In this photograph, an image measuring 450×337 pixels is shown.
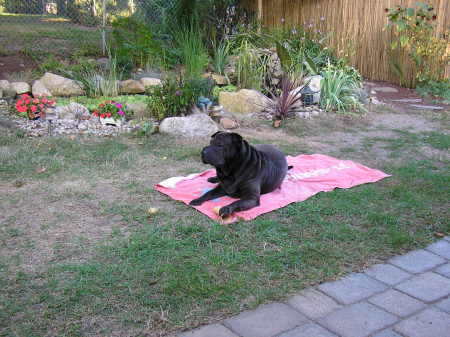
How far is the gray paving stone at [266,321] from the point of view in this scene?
2.55m

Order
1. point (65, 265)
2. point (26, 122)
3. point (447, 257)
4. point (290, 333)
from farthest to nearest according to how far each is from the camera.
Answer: point (26, 122) < point (447, 257) < point (65, 265) < point (290, 333)

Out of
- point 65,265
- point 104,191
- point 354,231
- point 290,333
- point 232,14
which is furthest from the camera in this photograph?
point 232,14

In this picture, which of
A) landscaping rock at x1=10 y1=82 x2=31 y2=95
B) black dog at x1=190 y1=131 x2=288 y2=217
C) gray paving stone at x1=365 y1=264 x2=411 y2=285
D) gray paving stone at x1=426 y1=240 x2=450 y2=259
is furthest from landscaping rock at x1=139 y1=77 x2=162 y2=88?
gray paving stone at x1=365 y1=264 x2=411 y2=285

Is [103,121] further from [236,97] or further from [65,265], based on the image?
[65,265]

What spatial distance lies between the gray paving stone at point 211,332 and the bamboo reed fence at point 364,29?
947cm

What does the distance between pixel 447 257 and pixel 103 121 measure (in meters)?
5.09

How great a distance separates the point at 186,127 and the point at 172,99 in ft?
2.07

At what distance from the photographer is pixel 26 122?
6.85 meters

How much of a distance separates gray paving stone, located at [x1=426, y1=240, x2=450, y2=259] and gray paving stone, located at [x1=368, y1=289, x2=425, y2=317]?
0.79 m

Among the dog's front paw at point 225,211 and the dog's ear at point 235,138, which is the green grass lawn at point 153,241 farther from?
the dog's ear at point 235,138

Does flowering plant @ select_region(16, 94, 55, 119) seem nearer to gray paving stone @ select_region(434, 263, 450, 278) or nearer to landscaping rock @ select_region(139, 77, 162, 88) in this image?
landscaping rock @ select_region(139, 77, 162, 88)

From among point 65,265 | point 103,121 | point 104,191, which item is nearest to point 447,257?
point 65,265

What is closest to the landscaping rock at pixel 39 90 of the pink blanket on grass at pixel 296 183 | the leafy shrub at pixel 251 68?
the leafy shrub at pixel 251 68

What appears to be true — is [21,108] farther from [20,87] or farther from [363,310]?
[363,310]
